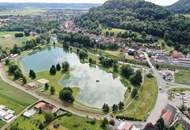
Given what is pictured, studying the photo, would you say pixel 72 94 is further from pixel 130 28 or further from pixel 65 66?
pixel 130 28

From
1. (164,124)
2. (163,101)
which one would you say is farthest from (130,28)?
(164,124)

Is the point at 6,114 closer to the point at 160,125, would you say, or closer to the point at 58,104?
the point at 58,104

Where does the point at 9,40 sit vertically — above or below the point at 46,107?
below

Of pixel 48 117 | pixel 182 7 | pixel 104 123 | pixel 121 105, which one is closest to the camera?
pixel 104 123

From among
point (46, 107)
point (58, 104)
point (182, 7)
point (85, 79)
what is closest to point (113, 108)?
point (58, 104)

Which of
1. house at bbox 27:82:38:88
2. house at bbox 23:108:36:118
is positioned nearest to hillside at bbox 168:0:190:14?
house at bbox 27:82:38:88

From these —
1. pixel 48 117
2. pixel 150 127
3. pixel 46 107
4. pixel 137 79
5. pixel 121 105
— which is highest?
pixel 137 79

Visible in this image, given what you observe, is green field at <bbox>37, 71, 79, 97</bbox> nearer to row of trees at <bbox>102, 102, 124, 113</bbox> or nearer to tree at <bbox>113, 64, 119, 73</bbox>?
row of trees at <bbox>102, 102, 124, 113</bbox>

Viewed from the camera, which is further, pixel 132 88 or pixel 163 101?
pixel 132 88
